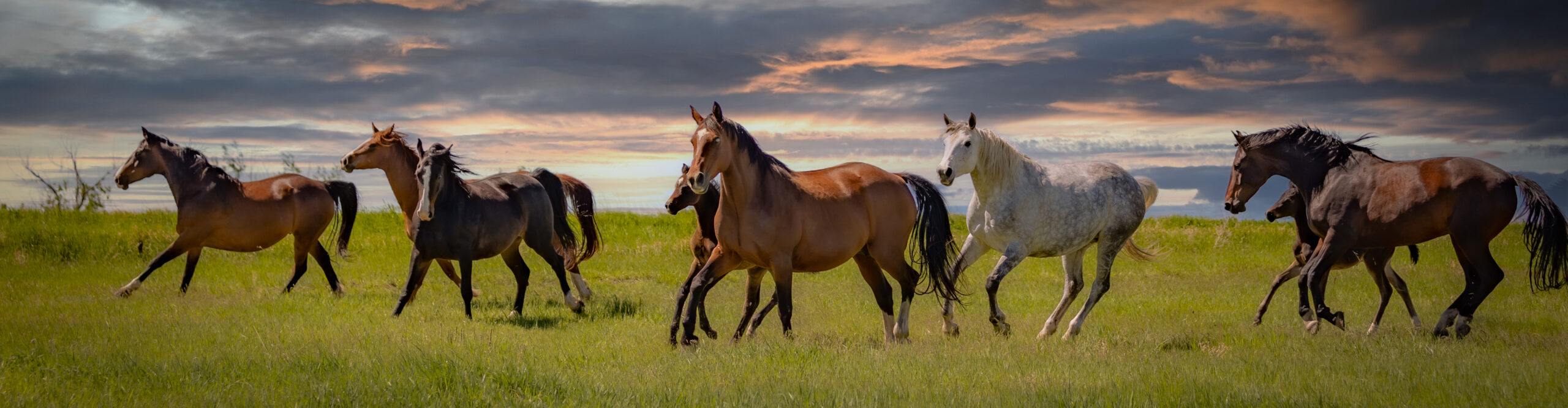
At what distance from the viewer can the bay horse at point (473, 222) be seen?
29.4 feet

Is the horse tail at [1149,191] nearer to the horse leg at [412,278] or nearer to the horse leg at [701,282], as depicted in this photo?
the horse leg at [701,282]

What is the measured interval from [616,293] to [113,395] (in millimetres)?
6984

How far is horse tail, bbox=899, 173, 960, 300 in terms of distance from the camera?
25.8ft

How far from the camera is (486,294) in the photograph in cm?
1209

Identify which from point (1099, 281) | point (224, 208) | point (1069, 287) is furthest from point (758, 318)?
point (224, 208)

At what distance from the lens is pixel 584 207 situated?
12.3 meters

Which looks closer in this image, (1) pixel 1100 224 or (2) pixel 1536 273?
(2) pixel 1536 273

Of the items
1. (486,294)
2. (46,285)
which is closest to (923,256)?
(486,294)

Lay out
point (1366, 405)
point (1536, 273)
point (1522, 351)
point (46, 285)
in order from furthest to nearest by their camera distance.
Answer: point (46, 285) < point (1536, 273) < point (1522, 351) < point (1366, 405)

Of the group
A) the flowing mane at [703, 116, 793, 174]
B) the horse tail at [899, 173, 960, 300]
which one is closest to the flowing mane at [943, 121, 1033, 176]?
the horse tail at [899, 173, 960, 300]

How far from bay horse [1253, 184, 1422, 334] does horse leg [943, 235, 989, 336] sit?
3.10 meters

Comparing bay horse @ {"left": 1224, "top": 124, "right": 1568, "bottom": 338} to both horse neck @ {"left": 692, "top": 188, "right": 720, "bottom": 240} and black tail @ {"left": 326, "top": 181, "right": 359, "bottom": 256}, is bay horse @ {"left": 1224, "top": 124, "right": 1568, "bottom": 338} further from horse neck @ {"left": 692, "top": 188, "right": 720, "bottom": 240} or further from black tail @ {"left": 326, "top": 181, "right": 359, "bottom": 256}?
black tail @ {"left": 326, "top": 181, "right": 359, "bottom": 256}

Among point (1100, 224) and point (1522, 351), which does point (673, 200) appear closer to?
point (1100, 224)

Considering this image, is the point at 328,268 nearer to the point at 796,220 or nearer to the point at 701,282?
the point at 701,282
